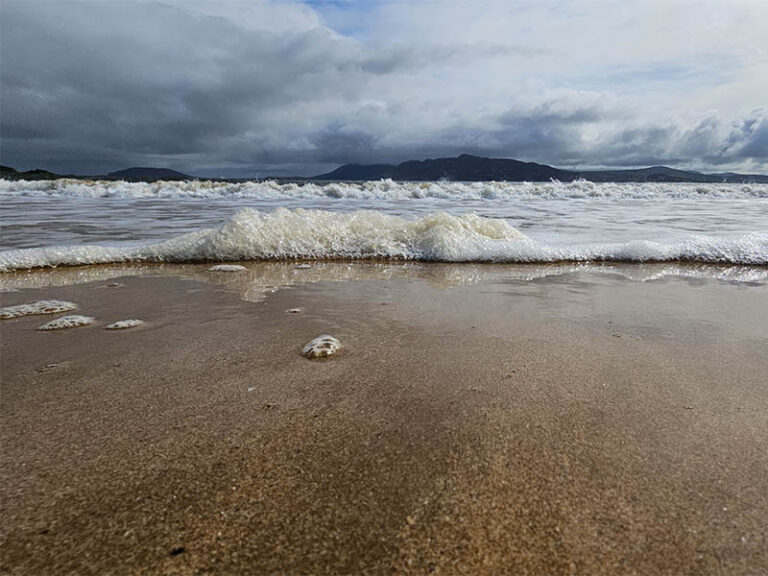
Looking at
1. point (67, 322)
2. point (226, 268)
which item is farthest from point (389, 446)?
point (226, 268)

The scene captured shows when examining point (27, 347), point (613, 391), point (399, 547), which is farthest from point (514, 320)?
point (27, 347)

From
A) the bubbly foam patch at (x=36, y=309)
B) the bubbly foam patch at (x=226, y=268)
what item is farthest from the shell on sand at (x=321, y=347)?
the bubbly foam patch at (x=226, y=268)

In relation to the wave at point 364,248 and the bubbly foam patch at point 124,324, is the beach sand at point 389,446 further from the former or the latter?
the wave at point 364,248

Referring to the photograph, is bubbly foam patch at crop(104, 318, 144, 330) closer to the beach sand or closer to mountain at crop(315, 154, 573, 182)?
the beach sand

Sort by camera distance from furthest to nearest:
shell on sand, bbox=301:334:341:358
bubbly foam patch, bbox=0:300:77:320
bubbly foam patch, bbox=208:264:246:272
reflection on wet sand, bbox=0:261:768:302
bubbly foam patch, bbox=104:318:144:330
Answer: bubbly foam patch, bbox=208:264:246:272 → reflection on wet sand, bbox=0:261:768:302 → bubbly foam patch, bbox=0:300:77:320 → bubbly foam patch, bbox=104:318:144:330 → shell on sand, bbox=301:334:341:358

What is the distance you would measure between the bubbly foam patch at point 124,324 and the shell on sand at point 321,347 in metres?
1.07

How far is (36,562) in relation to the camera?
0.91 meters

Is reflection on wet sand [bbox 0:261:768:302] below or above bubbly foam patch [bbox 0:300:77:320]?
below

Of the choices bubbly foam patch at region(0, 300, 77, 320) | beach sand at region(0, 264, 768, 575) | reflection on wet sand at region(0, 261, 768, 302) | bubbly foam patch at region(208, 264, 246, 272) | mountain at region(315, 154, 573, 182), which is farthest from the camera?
mountain at region(315, 154, 573, 182)

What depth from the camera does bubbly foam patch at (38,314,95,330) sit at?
2.49m

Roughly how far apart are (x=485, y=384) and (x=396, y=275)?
238cm

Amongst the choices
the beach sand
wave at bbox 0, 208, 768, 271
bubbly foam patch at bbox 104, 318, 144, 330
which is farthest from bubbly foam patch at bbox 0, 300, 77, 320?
wave at bbox 0, 208, 768, 271

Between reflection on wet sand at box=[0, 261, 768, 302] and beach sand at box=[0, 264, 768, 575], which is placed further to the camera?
reflection on wet sand at box=[0, 261, 768, 302]

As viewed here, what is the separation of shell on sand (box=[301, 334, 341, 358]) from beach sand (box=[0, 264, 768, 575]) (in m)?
0.07
